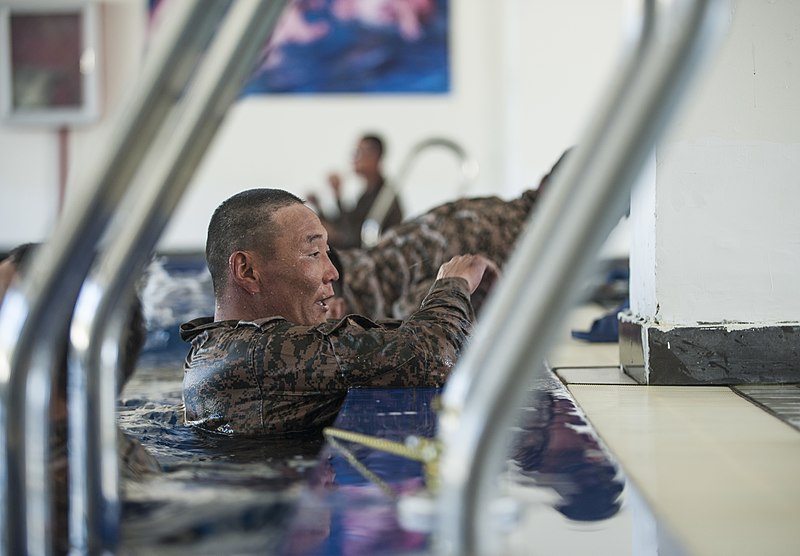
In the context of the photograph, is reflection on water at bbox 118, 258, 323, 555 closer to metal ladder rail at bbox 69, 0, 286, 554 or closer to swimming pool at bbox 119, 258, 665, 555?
swimming pool at bbox 119, 258, 665, 555

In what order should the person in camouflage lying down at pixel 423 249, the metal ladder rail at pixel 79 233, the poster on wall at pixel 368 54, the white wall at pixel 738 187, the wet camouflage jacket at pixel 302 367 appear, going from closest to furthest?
the metal ladder rail at pixel 79 233
the wet camouflage jacket at pixel 302 367
the white wall at pixel 738 187
the person in camouflage lying down at pixel 423 249
the poster on wall at pixel 368 54

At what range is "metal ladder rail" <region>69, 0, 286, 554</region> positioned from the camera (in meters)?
1.19

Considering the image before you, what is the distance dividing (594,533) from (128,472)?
33.4 inches

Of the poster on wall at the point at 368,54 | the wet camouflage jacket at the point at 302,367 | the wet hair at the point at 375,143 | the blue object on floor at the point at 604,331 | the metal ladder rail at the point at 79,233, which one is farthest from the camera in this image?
the poster on wall at the point at 368,54

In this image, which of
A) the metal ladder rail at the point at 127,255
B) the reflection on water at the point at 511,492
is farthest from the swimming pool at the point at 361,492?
the metal ladder rail at the point at 127,255

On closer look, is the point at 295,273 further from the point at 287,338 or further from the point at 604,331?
the point at 604,331

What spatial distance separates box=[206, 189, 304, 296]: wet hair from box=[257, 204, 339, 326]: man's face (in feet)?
0.09

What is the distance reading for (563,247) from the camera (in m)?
0.88

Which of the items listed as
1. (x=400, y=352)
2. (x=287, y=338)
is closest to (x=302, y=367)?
(x=287, y=338)

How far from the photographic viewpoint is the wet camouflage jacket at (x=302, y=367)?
2.39 metres

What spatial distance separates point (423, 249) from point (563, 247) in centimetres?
313

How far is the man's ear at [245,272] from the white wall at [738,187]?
1.02m

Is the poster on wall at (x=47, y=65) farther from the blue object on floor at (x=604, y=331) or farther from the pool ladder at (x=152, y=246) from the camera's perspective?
the pool ladder at (x=152, y=246)

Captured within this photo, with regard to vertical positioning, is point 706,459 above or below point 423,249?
below
